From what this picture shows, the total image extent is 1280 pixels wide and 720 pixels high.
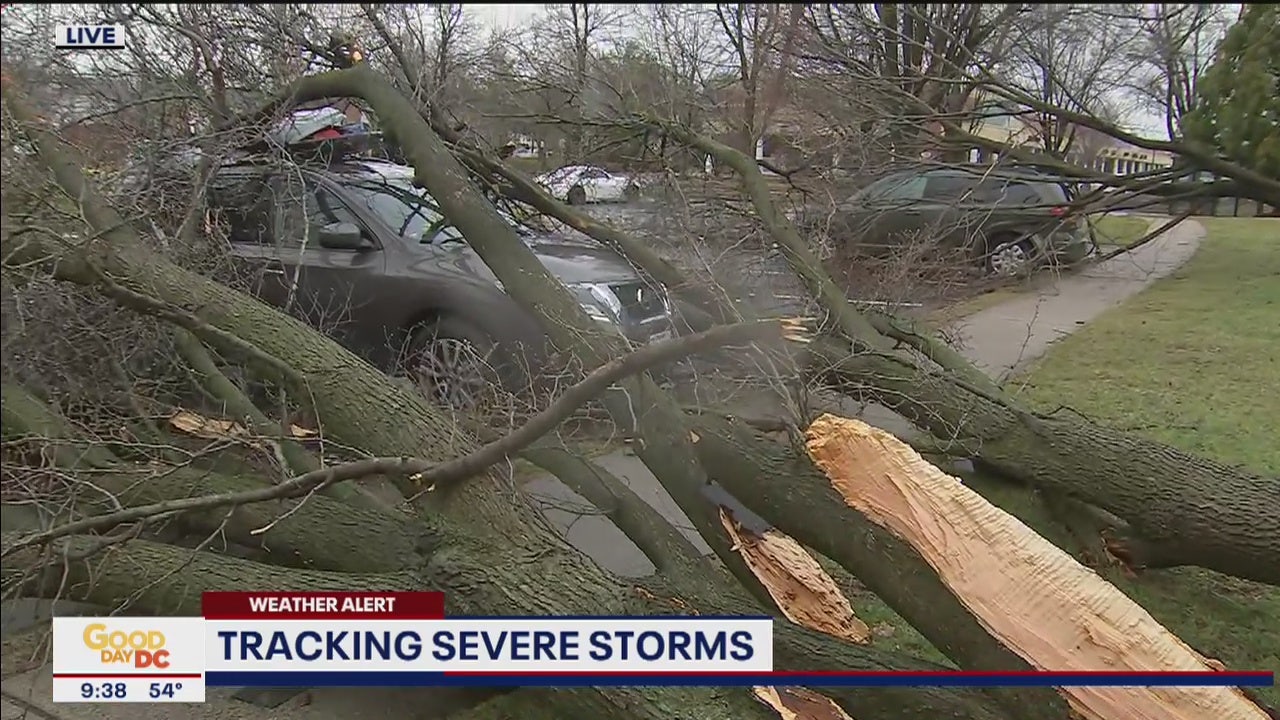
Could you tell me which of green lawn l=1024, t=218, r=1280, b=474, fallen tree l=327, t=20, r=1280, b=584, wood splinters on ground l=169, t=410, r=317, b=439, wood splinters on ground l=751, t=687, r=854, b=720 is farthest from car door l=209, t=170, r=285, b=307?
green lawn l=1024, t=218, r=1280, b=474

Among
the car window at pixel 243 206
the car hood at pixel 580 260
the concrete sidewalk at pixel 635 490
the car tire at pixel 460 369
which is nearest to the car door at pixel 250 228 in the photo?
the car window at pixel 243 206

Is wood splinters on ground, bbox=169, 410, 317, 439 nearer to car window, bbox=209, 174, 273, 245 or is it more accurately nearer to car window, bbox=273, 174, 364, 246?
car window, bbox=209, 174, 273, 245

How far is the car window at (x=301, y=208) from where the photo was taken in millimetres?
4180

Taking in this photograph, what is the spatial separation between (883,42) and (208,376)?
160 inches

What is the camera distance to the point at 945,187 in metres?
5.19

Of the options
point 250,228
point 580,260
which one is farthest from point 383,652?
point 580,260

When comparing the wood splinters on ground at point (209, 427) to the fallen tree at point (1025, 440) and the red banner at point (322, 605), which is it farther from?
the fallen tree at point (1025, 440)

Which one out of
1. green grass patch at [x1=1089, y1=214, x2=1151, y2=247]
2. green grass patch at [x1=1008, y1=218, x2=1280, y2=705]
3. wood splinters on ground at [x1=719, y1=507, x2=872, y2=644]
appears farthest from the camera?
green grass patch at [x1=1089, y1=214, x2=1151, y2=247]

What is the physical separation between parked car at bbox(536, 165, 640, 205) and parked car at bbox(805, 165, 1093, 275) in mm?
976

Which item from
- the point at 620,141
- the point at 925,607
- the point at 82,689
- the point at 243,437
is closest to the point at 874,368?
the point at 925,607

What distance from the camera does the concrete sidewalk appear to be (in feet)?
7.34

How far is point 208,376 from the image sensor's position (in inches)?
120

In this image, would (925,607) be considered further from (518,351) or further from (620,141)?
(620,141)

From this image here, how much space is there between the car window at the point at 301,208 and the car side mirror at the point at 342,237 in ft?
0.19
